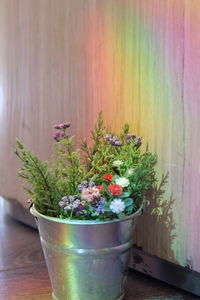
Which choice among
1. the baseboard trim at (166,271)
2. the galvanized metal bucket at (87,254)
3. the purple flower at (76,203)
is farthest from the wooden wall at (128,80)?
the purple flower at (76,203)

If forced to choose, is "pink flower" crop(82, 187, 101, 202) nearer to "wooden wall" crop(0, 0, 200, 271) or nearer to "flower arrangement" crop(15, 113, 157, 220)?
"flower arrangement" crop(15, 113, 157, 220)

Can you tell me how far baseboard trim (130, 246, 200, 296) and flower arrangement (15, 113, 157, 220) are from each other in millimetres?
188

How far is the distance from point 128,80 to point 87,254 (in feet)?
1.41

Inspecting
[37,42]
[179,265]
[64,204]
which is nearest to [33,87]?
[37,42]

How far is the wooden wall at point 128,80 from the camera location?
2.67 ft

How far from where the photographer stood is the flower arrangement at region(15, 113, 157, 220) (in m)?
0.73

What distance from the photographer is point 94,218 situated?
75cm

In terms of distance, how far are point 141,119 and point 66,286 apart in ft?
1.35

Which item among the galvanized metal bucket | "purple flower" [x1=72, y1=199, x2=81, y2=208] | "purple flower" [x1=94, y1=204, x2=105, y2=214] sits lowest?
the galvanized metal bucket

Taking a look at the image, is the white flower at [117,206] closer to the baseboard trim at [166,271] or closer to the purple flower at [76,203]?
the purple flower at [76,203]

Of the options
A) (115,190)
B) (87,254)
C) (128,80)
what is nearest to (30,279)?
(87,254)

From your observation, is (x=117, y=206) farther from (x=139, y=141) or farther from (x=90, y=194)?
(x=139, y=141)

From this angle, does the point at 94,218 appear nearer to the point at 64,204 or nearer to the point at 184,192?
the point at 64,204

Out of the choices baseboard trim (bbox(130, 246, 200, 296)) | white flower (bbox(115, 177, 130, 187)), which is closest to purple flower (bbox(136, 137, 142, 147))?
white flower (bbox(115, 177, 130, 187))
